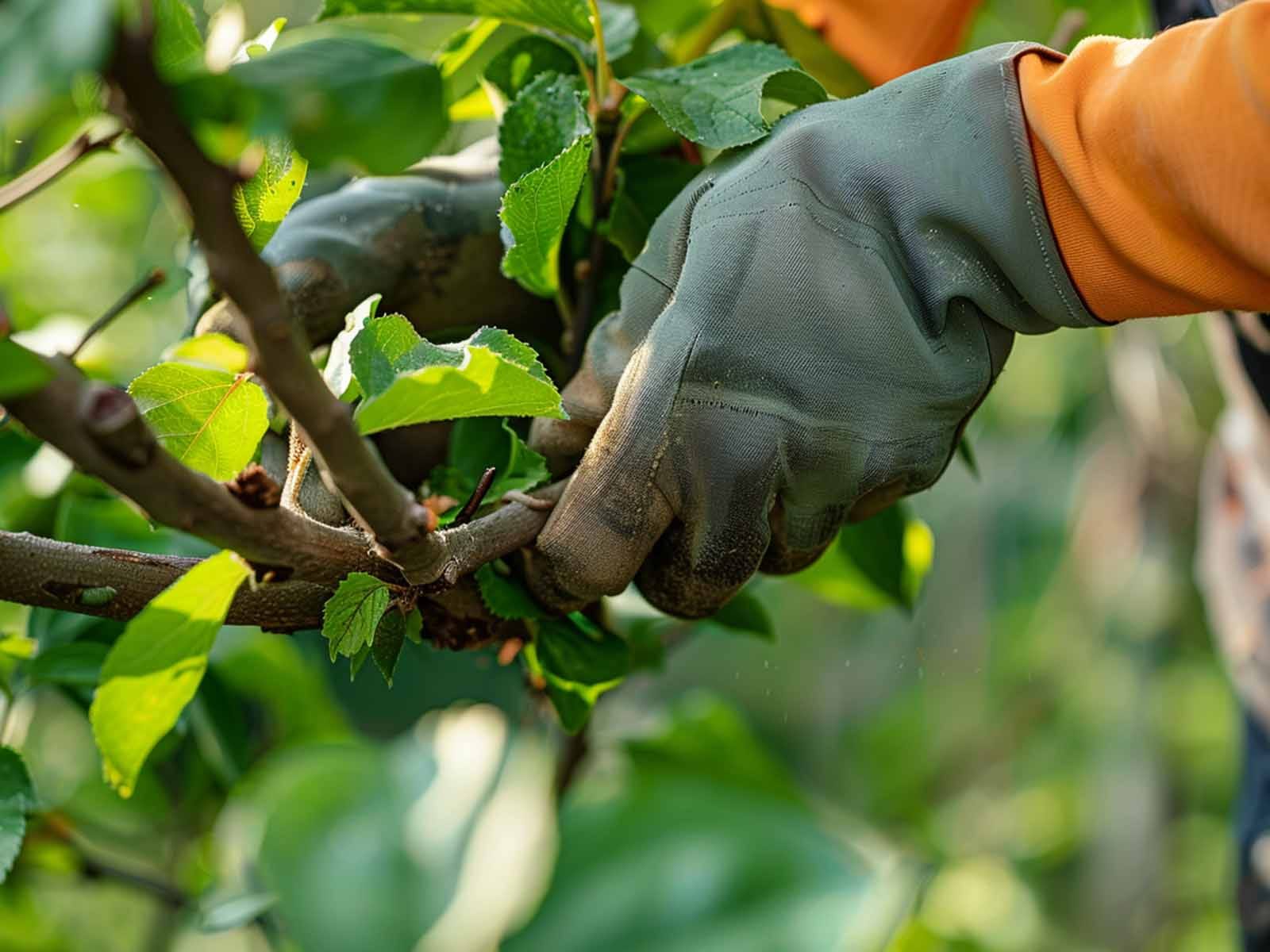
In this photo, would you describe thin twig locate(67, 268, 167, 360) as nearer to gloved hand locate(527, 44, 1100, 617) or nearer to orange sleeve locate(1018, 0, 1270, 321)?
gloved hand locate(527, 44, 1100, 617)

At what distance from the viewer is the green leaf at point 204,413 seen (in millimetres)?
490

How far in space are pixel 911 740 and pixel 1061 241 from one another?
4.14 meters

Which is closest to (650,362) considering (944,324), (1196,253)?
(944,324)

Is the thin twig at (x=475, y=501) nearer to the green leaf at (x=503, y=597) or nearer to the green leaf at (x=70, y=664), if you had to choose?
the green leaf at (x=503, y=597)

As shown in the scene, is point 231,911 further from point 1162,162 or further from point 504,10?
point 1162,162

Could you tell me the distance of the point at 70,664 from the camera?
0.67 metres

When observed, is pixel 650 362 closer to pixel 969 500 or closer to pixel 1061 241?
pixel 1061 241

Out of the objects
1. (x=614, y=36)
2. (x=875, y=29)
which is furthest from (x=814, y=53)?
(x=614, y=36)

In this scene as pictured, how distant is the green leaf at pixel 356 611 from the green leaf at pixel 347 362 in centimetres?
8

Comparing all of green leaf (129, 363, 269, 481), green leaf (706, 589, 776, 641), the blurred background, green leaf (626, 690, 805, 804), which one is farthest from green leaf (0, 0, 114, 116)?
green leaf (626, 690, 805, 804)

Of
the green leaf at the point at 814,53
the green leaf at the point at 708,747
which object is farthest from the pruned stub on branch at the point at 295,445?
the green leaf at the point at 708,747

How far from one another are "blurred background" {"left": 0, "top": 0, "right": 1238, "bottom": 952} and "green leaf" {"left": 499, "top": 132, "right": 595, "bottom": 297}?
177 millimetres

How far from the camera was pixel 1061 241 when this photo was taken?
59cm

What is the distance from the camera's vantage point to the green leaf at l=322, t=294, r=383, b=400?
0.49 metres
